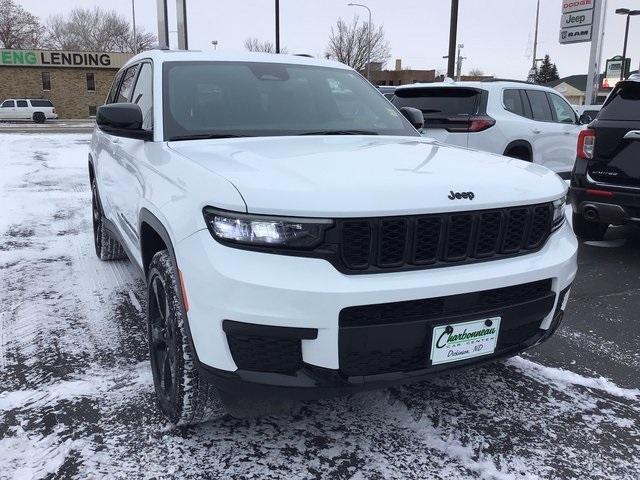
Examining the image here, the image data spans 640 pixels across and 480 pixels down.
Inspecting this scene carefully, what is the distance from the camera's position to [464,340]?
7.64 ft

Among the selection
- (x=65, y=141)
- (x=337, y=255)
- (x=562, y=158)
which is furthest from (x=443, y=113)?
(x=65, y=141)

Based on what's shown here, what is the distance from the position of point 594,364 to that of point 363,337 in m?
2.01

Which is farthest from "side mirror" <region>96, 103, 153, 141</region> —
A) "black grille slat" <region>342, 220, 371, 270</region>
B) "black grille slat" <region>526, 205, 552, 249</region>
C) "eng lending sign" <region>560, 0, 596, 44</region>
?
"eng lending sign" <region>560, 0, 596, 44</region>

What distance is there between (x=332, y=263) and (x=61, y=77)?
49.9 meters

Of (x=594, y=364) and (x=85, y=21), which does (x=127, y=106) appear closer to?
(x=594, y=364)

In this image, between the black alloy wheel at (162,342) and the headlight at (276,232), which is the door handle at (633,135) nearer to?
the headlight at (276,232)

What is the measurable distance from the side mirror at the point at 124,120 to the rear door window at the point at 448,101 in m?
5.98

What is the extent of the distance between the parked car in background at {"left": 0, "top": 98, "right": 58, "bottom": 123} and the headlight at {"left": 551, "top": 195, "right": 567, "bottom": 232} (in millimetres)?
39280

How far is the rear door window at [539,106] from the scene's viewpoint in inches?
353

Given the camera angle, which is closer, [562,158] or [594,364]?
[594,364]

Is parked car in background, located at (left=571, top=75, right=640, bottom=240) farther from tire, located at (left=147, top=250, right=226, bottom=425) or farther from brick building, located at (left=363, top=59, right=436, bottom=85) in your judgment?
brick building, located at (left=363, top=59, right=436, bottom=85)

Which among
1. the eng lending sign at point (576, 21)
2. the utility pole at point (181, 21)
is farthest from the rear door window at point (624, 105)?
the eng lending sign at point (576, 21)

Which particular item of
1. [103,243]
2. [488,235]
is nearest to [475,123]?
[103,243]

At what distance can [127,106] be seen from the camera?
3.12 m
